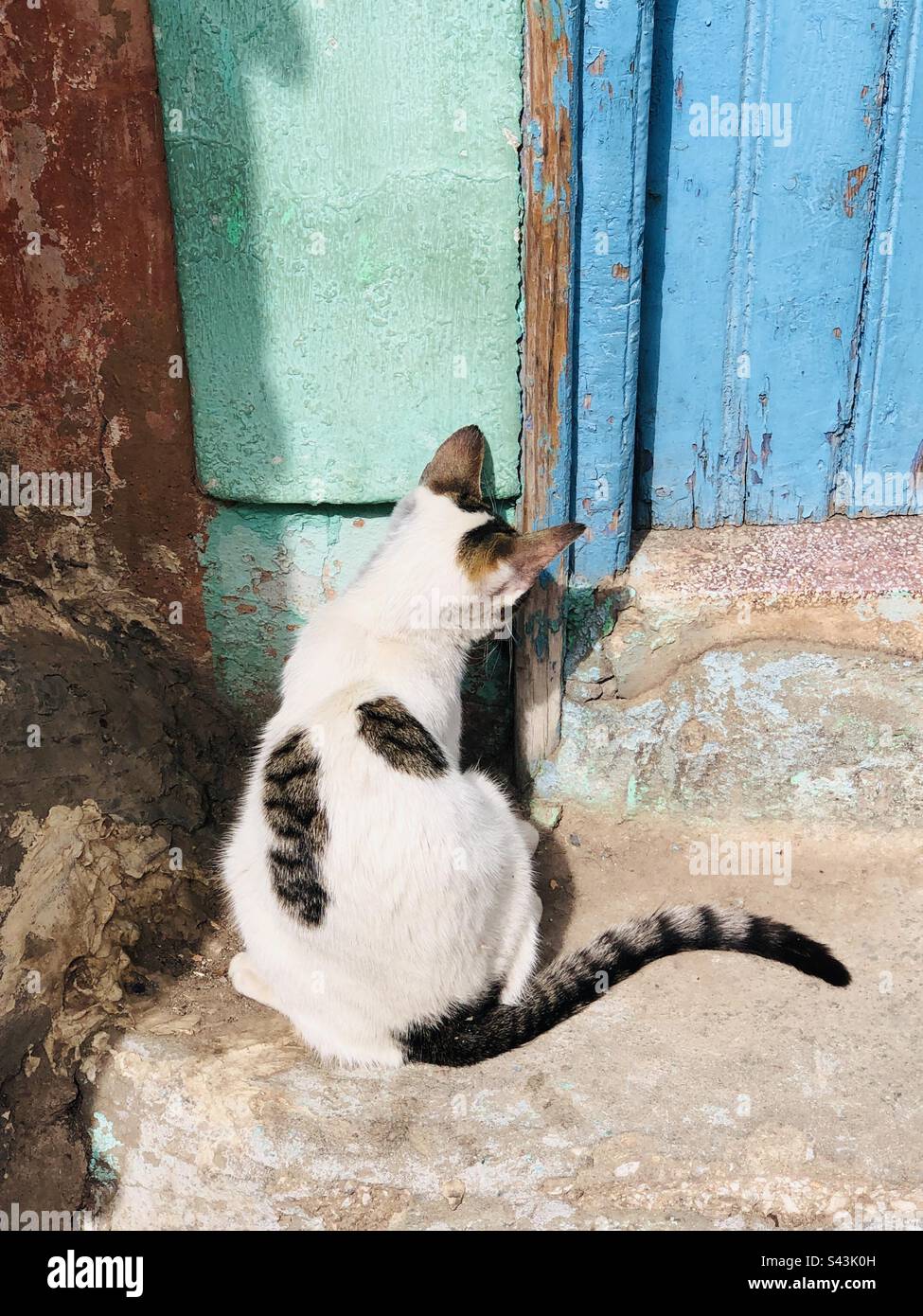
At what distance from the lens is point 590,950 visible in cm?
293

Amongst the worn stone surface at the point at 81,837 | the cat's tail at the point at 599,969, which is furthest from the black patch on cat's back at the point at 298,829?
the worn stone surface at the point at 81,837

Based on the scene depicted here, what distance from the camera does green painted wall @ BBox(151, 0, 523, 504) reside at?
2.74 m

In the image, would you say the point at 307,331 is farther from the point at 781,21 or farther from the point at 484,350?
the point at 781,21

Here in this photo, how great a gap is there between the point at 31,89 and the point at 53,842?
1872 mm

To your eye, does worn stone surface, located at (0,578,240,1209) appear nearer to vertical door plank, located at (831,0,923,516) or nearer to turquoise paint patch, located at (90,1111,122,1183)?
turquoise paint patch, located at (90,1111,122,1183)

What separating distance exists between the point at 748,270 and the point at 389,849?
177cm

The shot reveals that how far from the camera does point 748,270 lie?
3.02 meters

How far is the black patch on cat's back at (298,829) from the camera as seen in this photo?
8.45 feet

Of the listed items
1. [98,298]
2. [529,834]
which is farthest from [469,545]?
[98,298]

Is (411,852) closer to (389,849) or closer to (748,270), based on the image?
(389,849)

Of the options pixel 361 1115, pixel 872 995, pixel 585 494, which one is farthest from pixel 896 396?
pixel 361 1115

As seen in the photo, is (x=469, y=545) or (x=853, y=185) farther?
(x=853, y=185)

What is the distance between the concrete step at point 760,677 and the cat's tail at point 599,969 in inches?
18.9

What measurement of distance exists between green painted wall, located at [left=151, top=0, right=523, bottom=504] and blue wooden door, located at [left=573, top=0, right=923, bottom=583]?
239mm
